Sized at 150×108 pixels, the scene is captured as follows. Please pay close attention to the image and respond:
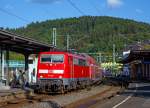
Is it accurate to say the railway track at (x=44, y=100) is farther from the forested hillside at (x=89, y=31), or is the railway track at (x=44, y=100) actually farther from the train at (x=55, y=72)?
the forested hillside at (x=89, y=31)

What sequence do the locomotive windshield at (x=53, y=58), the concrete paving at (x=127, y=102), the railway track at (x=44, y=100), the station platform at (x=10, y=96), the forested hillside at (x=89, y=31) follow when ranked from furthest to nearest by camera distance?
the forested hillside at (x=89, y=31)
the locomotive windshield at (x=53, y=58)
the station platform at (x=10, y=96)
the railway track at (x=44, y=100)
the concrete paving at (x=127, y=102)

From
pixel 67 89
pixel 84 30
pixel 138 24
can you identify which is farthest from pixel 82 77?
pixel 138 24

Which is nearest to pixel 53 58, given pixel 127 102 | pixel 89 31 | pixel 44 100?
pixel 44 100

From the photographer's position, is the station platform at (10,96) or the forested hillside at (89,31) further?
the forested hillside at (89,31)

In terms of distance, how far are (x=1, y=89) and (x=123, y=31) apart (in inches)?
3129

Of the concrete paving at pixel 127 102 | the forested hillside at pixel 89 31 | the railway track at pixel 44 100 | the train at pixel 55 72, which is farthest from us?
the forested hillside at pixel 89 31

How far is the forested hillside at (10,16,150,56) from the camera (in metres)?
82.9

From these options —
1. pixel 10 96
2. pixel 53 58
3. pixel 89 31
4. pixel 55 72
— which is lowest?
pixel 10 96

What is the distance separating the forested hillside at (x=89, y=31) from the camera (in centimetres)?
8294

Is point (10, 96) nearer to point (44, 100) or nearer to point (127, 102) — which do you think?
point (44, 100)

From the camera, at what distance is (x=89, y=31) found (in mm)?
88062

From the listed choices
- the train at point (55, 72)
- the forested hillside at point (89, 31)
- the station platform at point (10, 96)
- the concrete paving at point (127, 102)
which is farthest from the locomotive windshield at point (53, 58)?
the forested hillside at point (89, 31)

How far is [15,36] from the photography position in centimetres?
3055

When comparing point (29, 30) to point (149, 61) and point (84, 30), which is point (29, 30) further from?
point (149, 61)
